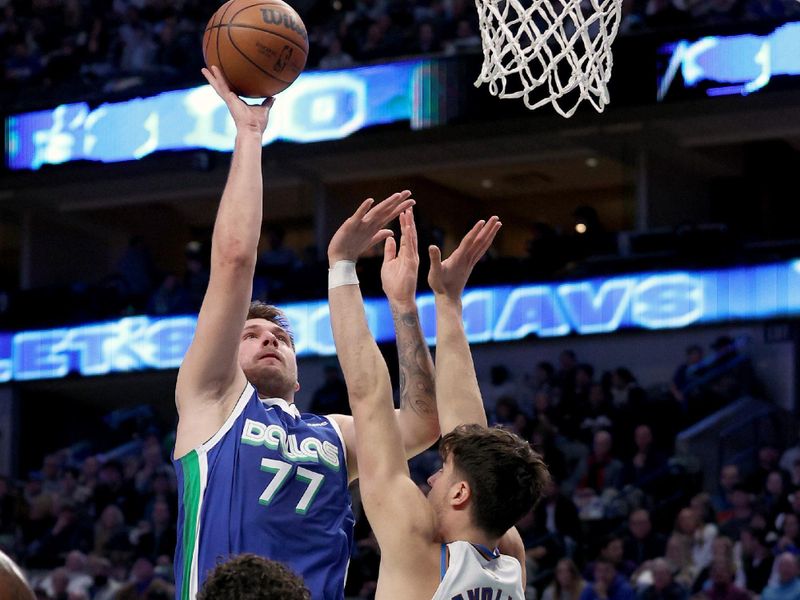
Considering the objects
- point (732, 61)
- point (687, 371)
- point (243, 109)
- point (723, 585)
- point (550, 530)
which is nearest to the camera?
point (243, 109)

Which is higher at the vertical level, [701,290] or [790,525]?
[701,290]

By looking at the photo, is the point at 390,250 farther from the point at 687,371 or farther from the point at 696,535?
the point at 687,371

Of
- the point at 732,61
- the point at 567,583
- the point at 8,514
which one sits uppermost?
the point at 732,61

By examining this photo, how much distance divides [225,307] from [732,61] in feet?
32.1

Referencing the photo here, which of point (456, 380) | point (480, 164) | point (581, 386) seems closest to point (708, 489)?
point (581, 386)

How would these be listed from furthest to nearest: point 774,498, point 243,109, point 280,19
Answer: point 774,498 → point 280,19 → point 243,109

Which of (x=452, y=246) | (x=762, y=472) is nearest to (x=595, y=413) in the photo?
(x=762, y=472)

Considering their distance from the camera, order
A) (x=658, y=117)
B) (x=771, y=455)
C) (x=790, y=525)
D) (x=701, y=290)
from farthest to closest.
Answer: (x=658, y=117) → (x=701, y=290) → (x=771, y=455) → (x=790, y=525)

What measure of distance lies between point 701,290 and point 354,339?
33.3 ft

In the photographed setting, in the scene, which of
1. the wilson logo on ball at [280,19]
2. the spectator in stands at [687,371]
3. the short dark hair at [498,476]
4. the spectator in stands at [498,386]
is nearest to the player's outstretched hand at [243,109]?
the wilson logo on ball at [280,19]

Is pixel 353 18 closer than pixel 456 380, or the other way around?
pixel 456 380

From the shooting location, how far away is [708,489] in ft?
37.7

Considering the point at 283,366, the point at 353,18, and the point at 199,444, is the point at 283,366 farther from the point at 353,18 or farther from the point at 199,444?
the point at 353,18

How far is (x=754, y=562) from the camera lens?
8.77 meters
